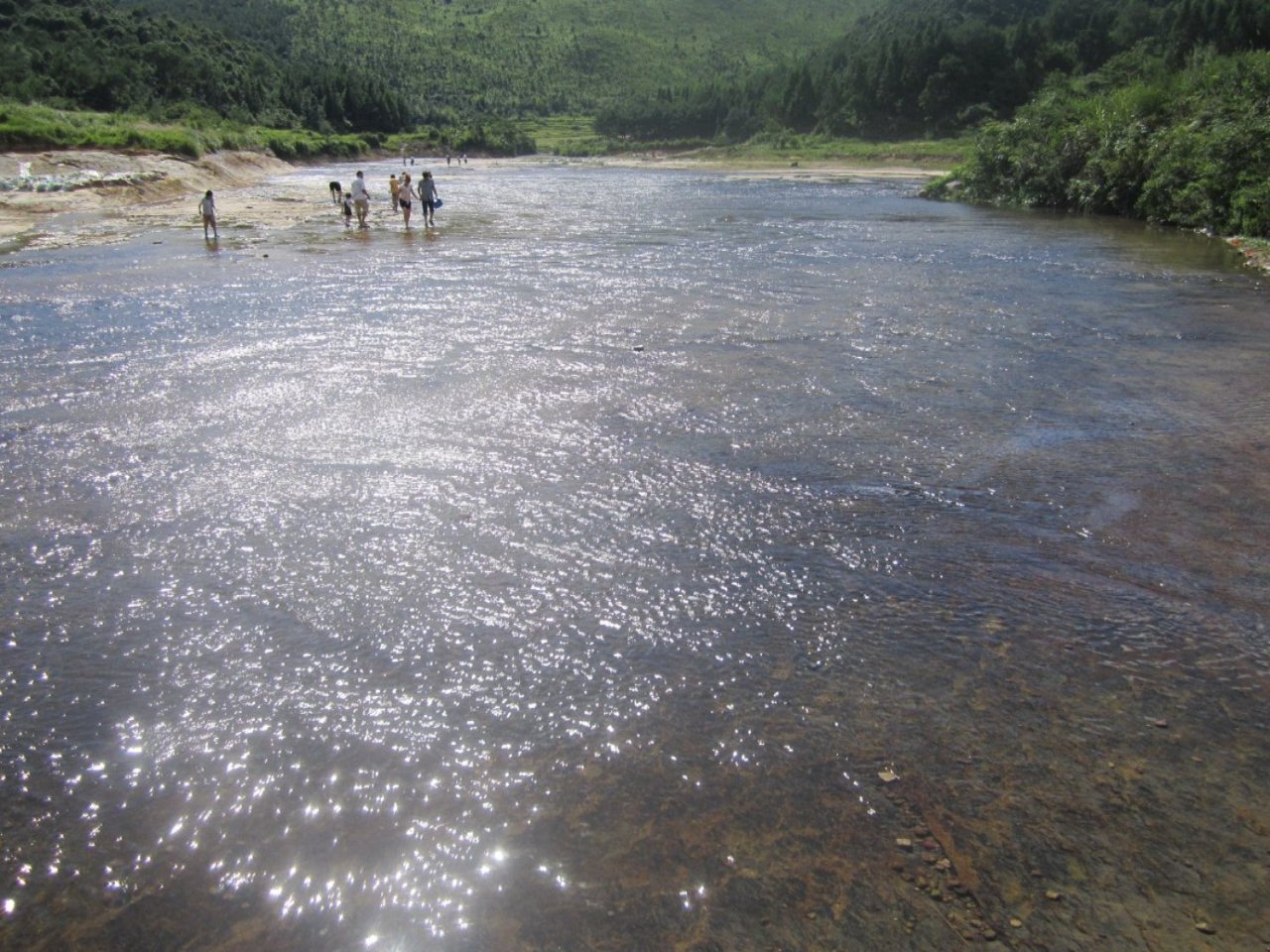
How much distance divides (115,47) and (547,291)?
94902 mm

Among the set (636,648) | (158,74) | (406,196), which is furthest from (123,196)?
(158,74)

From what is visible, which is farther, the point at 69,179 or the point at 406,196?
the point at 69,179

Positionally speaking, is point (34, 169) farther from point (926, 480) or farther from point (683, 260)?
point (926, 480)

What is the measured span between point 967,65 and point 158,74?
88.2m

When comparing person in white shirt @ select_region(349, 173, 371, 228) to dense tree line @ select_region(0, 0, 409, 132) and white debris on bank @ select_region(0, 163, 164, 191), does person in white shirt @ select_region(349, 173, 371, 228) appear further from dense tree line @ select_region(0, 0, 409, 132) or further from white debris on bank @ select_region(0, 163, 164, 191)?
dense tree line @ select_region(0, 0, 409, 132)

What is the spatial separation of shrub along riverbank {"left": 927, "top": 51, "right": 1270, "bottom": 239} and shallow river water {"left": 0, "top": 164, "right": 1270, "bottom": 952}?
16245 millimetres

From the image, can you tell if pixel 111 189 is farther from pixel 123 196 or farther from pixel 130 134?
pixel 130 134

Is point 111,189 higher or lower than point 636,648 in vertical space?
lower

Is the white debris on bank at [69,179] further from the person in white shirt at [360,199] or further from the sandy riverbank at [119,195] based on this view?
the person in white shirt at [360,199]

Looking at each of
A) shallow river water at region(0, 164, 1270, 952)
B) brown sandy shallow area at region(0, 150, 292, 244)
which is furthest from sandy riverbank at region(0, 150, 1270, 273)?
shallow river water at region(0, 164, 1270, 952)

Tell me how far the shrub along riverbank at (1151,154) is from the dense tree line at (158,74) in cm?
6403

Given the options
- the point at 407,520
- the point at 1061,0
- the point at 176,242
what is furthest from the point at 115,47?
the point at 1061,0

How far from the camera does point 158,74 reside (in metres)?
89.8

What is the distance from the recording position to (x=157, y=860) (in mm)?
3984
